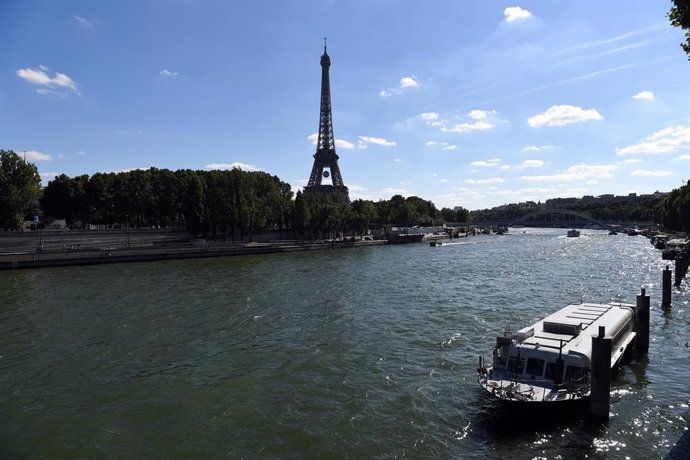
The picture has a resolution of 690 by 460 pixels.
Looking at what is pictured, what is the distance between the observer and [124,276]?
48.1 metres

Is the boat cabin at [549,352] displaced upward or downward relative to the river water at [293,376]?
upward

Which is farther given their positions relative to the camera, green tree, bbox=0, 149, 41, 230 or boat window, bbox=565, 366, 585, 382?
green tree, bbox=0, 149, 41, 230

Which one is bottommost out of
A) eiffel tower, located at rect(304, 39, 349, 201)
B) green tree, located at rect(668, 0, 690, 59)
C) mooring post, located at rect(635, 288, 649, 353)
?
mooring post, located at rect(635, 288, 649, 353)

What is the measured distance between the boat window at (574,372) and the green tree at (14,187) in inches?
2959

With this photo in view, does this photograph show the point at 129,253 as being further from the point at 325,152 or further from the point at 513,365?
the point at 325,152

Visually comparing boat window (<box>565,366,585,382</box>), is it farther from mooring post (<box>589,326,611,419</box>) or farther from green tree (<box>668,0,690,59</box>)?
green tree (<box>668,0,690,59</box>)

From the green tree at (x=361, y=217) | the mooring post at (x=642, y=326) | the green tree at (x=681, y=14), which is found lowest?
the mooring post at (x=642, y=326)

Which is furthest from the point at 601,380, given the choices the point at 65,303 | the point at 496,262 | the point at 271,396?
the point at 496,262

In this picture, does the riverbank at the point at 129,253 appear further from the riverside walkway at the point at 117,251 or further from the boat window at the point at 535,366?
the boat window at the point at 535,366

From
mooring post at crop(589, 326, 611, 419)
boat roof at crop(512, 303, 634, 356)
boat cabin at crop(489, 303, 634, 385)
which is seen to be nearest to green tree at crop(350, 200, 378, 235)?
boat roof at crop(512, 303, 634, 356)

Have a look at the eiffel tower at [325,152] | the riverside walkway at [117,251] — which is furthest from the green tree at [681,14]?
the eiffel tower at [325,152]

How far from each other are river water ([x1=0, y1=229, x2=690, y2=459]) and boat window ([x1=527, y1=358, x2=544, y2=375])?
1735 millimetres

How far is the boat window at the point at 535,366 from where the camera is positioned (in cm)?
1550

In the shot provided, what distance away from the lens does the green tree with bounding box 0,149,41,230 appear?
6675 centimetres
